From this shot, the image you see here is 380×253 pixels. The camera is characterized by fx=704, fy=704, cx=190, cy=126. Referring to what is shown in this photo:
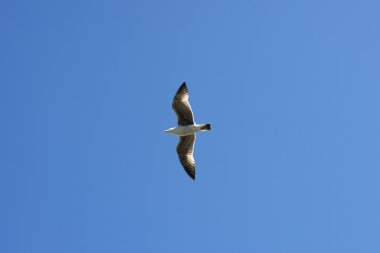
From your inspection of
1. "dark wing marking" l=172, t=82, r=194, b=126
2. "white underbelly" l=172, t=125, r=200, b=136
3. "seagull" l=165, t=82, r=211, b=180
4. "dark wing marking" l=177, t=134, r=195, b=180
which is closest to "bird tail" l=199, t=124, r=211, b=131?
"seagull" l=165, t=82, r=211, b=180

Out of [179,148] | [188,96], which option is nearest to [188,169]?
[179,148]

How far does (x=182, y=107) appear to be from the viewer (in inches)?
1314

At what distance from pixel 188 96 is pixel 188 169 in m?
3.96

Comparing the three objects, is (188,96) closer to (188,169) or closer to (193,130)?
(193,130)

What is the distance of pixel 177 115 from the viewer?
33625 mm

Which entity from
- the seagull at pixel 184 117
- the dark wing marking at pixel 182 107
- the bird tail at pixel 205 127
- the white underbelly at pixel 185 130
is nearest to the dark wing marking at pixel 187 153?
the seagull at pixel 184 117

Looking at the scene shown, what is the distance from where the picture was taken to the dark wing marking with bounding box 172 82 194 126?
3331 centimetres

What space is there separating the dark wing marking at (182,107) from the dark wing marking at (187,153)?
1281mm

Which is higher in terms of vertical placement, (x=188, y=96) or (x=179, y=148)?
(x=188, y=96)

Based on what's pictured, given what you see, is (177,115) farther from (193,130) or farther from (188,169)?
(188,169)

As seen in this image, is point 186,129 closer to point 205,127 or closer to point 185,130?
point 185,130

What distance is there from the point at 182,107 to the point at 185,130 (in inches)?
43.3

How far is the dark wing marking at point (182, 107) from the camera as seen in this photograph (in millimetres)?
33312

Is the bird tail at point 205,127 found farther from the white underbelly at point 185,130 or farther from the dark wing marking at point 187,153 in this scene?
the dark wing marking at point 187,153
